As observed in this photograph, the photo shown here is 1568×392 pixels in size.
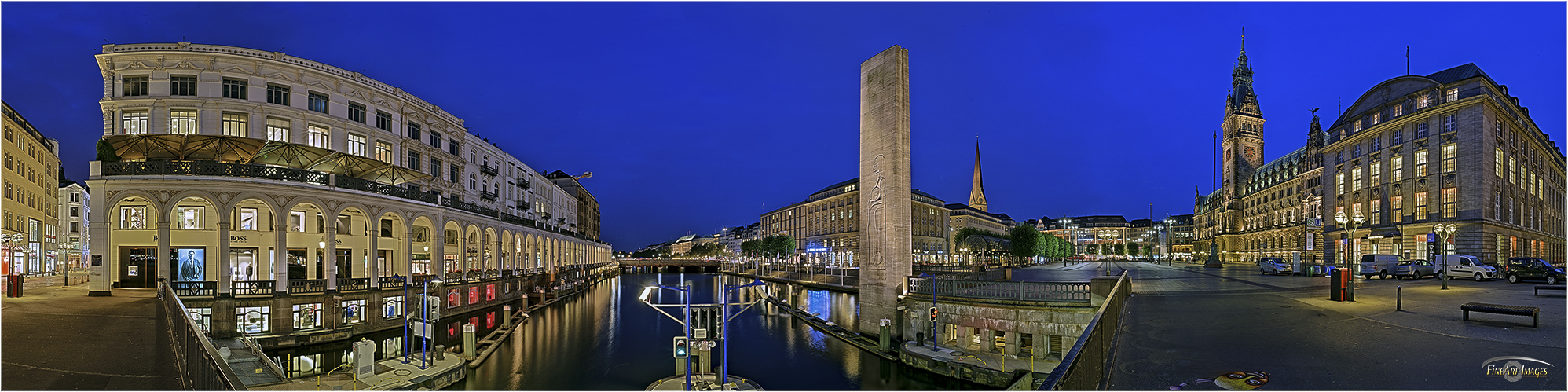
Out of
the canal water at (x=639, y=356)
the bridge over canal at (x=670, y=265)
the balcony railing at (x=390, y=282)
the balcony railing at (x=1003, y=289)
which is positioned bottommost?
the bridge over canal at (x=670, y=265)

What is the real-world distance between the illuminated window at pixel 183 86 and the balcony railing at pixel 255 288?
39.1 feet

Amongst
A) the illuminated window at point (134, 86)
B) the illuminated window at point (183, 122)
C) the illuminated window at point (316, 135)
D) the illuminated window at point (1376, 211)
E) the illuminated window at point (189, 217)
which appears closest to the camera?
the illuminated window at point (134, 86)

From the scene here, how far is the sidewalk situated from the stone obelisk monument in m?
22.5

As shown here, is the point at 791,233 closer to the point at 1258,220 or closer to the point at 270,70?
the point at 1258,220

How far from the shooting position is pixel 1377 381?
31.6ft

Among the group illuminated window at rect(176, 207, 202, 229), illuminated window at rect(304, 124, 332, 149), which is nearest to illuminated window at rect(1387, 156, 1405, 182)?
illuminated window at rect(304, 124, 332, 149)

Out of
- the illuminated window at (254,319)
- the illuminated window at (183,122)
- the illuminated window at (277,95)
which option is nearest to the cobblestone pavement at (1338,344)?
the illuminated window at (254,319)

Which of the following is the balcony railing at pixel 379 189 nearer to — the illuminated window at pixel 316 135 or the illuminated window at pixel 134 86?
the illuminated window at pixel 316 135

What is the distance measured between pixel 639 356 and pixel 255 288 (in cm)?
1829

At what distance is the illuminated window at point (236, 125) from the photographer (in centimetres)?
3466

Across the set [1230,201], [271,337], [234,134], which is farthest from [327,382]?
[1230,201]

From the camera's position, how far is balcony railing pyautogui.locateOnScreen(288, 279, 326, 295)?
3041cm

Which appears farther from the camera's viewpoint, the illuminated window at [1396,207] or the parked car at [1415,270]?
the illuminated window at [1396,207]

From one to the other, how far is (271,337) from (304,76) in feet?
55.4
